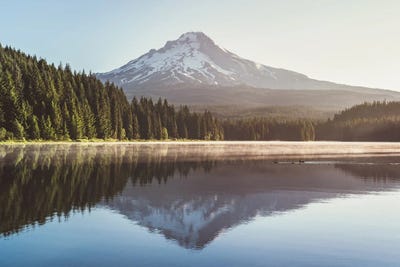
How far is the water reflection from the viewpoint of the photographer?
22.4 m

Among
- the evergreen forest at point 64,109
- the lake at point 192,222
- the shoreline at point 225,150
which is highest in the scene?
the evergreen forest at point 64,109

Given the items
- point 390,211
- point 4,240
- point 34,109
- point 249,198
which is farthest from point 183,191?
point 34,109

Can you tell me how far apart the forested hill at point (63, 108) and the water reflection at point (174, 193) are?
6539 cm

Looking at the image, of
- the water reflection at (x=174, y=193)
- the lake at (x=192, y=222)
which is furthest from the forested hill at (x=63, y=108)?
the lake at (x=192, y=222)

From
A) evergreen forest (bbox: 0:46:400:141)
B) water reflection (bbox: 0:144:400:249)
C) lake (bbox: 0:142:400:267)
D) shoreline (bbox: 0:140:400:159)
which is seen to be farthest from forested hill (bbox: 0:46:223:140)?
lake (bbox: 0:142:400:267)

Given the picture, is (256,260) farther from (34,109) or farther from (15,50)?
(15,50)

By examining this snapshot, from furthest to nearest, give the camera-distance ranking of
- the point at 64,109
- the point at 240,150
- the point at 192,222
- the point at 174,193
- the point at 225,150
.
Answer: the point at 64,109 < the point at 240,150 < the point at 225,150 < the point at 174,193 < the point at 192,222

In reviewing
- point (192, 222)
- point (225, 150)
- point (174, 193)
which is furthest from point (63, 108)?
point (192, 222)

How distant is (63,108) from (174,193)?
96.9 metres

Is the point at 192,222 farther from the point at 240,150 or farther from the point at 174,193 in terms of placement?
the point at 240,150

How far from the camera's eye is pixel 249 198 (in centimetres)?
3066

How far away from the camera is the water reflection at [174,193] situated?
73.6 ft

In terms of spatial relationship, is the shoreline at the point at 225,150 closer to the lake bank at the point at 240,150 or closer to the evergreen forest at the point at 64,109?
the lake bank at the point at 240,150

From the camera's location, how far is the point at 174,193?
107ft
